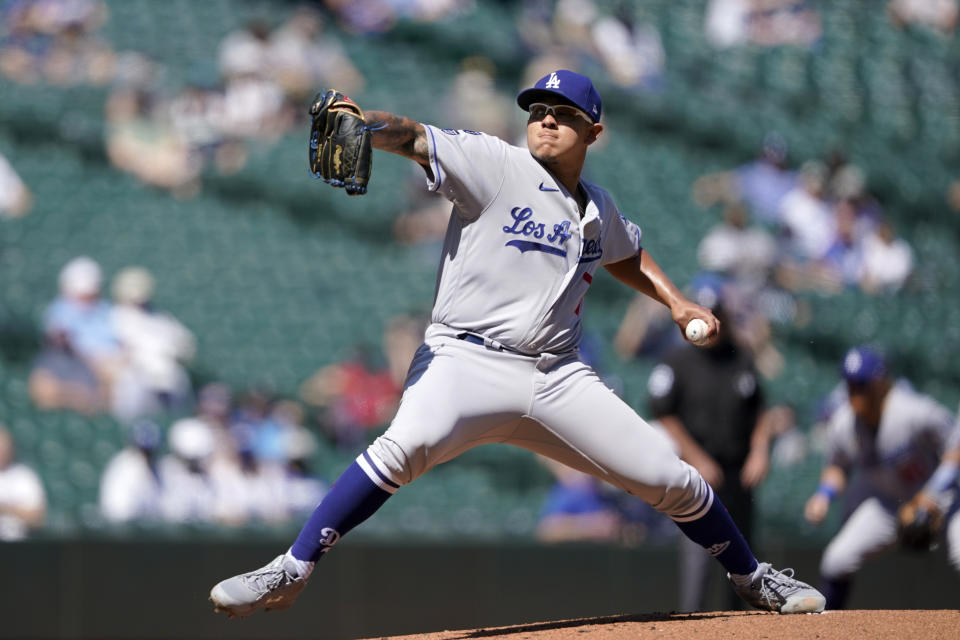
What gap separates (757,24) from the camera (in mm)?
11211

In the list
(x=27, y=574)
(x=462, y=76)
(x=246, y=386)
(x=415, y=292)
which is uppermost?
(x=462, y=76)

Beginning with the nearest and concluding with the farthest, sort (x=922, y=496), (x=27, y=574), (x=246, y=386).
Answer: (x=922, y=496) → (x=27, y=574) → (x=246, y=386)

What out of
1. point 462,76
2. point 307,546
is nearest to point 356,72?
point 462,76

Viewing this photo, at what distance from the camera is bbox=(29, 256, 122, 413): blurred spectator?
353 inches

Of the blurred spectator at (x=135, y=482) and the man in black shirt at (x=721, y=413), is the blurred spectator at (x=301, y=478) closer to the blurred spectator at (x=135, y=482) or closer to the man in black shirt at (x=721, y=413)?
the blurred spectator at (x=135, y=482)

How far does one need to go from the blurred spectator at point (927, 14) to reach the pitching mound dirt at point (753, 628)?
853cm

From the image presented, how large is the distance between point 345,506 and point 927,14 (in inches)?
384

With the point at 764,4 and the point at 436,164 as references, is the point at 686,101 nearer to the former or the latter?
the point at 764,4

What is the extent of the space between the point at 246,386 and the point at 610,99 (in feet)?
13.3

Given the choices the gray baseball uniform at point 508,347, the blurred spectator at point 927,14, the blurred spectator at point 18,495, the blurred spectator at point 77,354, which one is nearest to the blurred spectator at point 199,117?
the blurred spectator at point 77,354

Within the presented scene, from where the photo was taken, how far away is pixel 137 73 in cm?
1050

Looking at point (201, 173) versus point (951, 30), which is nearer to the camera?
point (201, 173)

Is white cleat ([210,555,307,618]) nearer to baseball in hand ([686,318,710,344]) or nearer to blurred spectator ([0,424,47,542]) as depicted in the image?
baseball in hand ([686,318,710,344])

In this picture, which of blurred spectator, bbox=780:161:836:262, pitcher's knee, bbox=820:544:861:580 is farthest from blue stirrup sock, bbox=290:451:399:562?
blurred spectator, bbox=780:161:836:262
